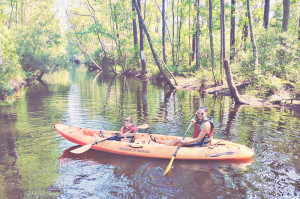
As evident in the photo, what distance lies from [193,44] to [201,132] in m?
18.1

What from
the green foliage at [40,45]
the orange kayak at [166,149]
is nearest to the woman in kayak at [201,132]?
the orange kayak at [166,149]

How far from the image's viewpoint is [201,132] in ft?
19.1

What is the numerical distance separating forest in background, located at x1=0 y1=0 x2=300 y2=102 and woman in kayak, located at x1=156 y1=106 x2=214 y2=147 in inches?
266

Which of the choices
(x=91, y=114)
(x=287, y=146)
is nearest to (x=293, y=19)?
(x=287, y=146)

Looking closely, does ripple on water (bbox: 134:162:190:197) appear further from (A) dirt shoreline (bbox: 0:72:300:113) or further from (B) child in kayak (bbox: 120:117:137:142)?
(A) dirt shoreline (bbox: 0:72:300:113)

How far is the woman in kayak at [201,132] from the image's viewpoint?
5.76 metres

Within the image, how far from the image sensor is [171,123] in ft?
28.6

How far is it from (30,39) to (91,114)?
15410mm

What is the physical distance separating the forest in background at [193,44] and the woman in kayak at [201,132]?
6.75 meters

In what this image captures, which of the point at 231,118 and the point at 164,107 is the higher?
the point at 164,107

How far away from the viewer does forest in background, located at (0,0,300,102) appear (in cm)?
1235

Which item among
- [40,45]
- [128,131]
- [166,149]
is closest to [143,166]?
[166,149]

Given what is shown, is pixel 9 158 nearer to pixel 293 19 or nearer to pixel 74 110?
pixel 74 110

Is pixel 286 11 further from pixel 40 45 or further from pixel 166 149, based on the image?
pixel 40 45
